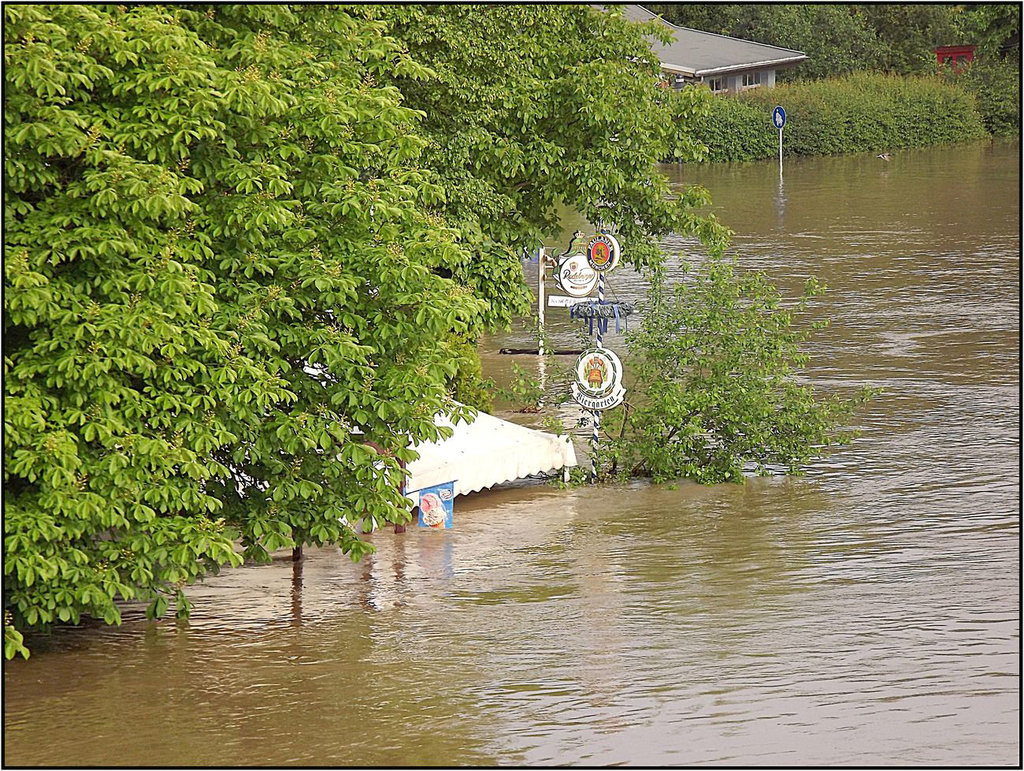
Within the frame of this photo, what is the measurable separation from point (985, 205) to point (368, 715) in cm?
3556

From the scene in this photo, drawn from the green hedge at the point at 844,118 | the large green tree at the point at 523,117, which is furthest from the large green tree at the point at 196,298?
the green hedge at the point at 844,118

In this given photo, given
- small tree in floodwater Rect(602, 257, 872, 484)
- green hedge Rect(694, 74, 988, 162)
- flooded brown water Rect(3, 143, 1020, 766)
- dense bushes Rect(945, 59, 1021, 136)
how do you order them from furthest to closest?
dense bushes Rect(945, 59, 1021, 136)
green hedge Rect(694, 74, 988, 162)
small tree in floodwater Rect(602, 257, 872, 484)
flooded brown water Rect(3, 143, 1020, 766)

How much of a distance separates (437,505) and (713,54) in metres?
57.3

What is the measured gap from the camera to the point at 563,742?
27.3ft

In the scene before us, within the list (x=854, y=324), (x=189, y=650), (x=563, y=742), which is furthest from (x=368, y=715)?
(x=854, y=324)

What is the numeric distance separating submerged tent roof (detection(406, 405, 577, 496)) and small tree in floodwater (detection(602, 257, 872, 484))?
0.89 meters

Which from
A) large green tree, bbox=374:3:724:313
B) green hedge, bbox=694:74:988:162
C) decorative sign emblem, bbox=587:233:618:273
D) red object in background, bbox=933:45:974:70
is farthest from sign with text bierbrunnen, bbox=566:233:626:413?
red object in background, bbox=933:45:974:70

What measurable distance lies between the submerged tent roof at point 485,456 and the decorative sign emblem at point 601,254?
2.73 meters

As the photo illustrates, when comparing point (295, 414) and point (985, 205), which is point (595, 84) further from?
point (985, 205)

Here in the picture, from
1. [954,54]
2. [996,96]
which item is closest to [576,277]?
[996,96]

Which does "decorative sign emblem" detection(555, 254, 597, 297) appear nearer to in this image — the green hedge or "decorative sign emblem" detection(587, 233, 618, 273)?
"decorative sign emblem" detection(587, 233, 618, 273)

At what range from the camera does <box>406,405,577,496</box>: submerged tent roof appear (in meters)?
13.2

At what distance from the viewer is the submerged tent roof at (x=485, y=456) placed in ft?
→ 43.4

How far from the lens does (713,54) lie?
2638 inches
